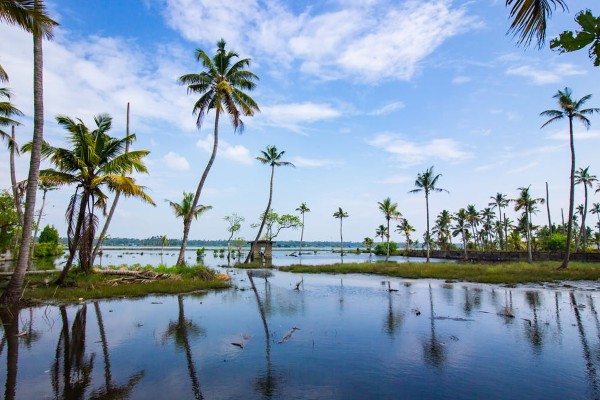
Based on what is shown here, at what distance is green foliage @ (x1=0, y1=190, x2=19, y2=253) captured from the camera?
37938 mm

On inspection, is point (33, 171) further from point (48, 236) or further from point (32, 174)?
point (48, 236)

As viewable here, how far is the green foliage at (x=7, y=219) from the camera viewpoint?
3794 cm

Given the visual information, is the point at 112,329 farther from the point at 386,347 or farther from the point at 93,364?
the point at 386,347

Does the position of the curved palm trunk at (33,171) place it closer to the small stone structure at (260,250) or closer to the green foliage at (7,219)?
the green foliage at (7,219)

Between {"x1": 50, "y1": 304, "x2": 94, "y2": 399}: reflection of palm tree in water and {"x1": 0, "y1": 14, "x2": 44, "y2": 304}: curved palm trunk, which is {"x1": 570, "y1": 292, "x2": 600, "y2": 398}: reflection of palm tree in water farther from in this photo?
{"x1": 0, "y1": 14, "x2": 44, "y2": 304}: curved palm trunk

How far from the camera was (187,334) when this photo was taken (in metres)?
11.9

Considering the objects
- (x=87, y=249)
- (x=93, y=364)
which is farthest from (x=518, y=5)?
(x=87, y=249)

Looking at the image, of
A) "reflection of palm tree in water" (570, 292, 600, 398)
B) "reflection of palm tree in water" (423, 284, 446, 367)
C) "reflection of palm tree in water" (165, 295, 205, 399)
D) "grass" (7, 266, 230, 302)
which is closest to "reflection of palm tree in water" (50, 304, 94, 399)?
"reflection of palm tree in water" (165, 295, 205, 399)

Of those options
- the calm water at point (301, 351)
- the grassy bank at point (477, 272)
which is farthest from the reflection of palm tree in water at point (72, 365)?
the grassy bank at point (477, 272)

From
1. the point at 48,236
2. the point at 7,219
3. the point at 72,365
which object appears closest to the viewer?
the point at 72,365

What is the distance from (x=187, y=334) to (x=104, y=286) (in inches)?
431

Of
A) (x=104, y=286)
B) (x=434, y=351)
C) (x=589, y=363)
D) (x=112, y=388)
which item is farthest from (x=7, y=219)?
(x=589, y=363)

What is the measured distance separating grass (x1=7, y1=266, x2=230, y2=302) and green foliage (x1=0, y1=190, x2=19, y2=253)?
20.0m

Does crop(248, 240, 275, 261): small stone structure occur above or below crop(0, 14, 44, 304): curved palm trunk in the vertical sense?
below
